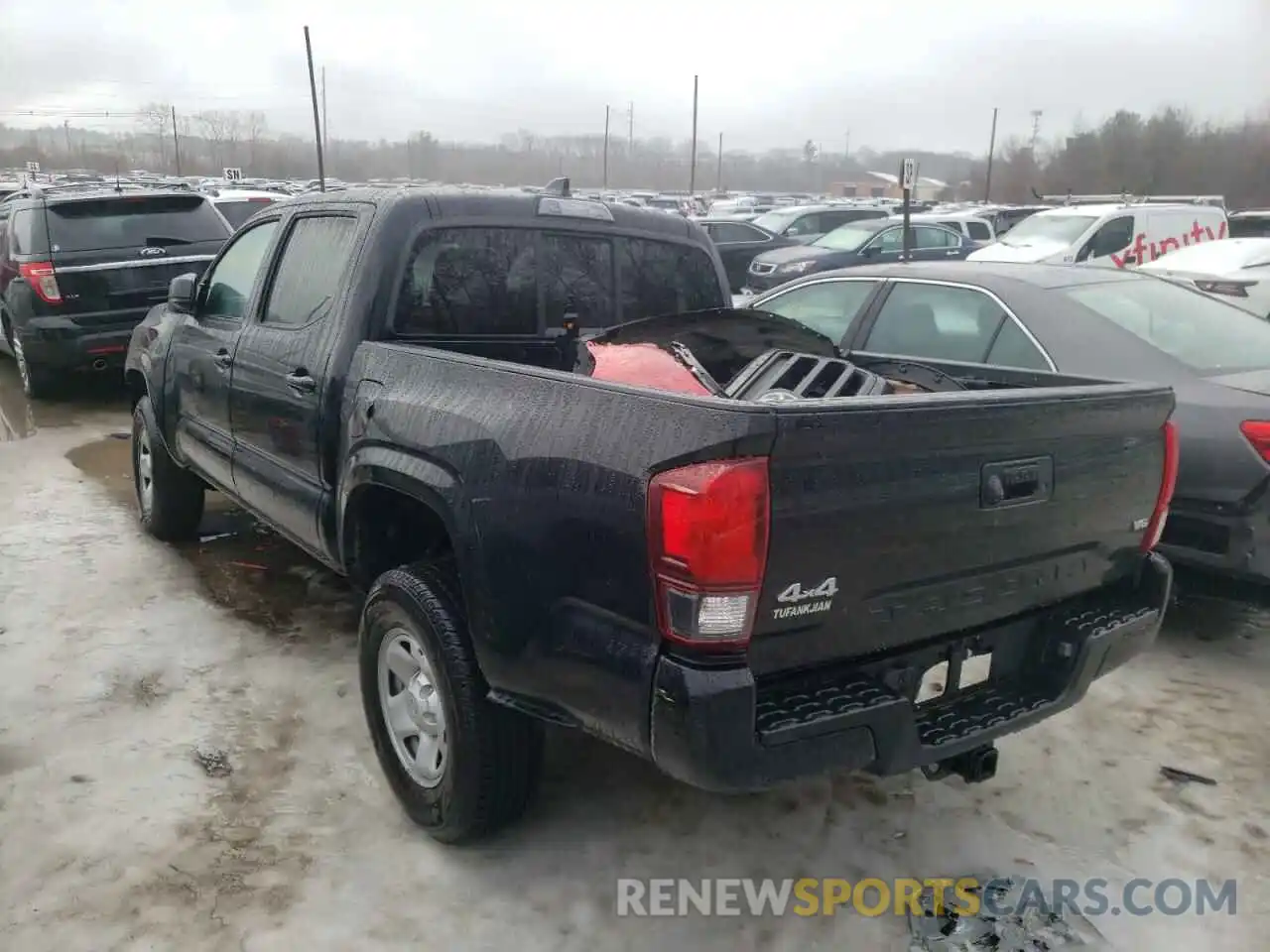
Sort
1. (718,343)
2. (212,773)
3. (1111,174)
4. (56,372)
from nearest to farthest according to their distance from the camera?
(212,773), (718,343), (56,372), (1111,174)

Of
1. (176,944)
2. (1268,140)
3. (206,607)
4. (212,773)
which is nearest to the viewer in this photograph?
(176,944)

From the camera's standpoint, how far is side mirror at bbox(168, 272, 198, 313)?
4973 millimetres

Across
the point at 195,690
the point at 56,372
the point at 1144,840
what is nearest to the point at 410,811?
the point at 195,690

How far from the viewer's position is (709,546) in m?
2.09

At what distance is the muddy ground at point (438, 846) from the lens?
2.70 metres

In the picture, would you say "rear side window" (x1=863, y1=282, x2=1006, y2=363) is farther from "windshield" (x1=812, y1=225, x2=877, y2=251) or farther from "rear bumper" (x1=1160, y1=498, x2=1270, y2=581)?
"windshield" (x1=812, y1=225, x2=877, y2=251)

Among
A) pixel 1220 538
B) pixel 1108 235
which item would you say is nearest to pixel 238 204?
pixel 1108 235

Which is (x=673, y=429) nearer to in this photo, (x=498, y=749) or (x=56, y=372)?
(x=498, y=749)

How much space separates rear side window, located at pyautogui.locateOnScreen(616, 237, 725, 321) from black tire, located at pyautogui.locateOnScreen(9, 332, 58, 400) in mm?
6910

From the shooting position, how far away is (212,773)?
3385mm

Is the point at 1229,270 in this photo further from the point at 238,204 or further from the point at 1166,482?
the point at 238,204

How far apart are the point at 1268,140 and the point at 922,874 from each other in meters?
49.9

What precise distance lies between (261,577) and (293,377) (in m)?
1.82

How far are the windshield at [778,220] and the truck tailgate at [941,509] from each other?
17.8 metres
